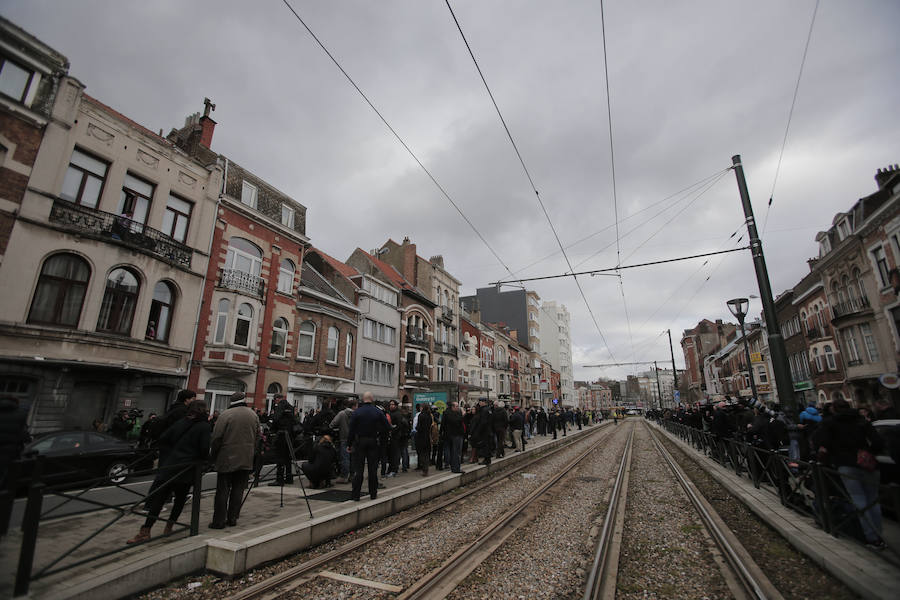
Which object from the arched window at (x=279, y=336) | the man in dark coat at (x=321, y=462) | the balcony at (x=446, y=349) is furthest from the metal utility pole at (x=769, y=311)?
the balcony at (x=446, y=349)

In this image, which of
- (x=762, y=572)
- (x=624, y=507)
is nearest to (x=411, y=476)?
(x=624, y=507)

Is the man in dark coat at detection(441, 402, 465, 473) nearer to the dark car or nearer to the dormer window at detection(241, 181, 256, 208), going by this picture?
the dark car

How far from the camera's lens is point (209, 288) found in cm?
1750

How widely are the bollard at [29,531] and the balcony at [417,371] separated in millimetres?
26973

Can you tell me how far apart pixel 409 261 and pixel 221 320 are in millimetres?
18639

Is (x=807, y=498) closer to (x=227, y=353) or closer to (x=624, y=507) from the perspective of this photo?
(x=624, y=507)

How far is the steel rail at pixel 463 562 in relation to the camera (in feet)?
13.8

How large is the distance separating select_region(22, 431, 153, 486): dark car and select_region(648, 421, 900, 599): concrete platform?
11.2m

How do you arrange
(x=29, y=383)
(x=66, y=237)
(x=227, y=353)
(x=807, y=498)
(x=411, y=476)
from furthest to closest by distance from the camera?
(x=227, y=353), (x=66, y=237), (x=29, y=383), (x=411, y=476), (x=807, y=498)

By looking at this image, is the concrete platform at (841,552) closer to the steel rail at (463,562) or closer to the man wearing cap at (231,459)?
the steel rail at (463,562)

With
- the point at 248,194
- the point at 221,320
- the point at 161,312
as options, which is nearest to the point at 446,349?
the point at 221,320

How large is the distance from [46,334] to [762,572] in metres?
17.5

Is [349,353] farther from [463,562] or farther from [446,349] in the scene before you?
[463,562]

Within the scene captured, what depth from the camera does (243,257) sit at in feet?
63.7
